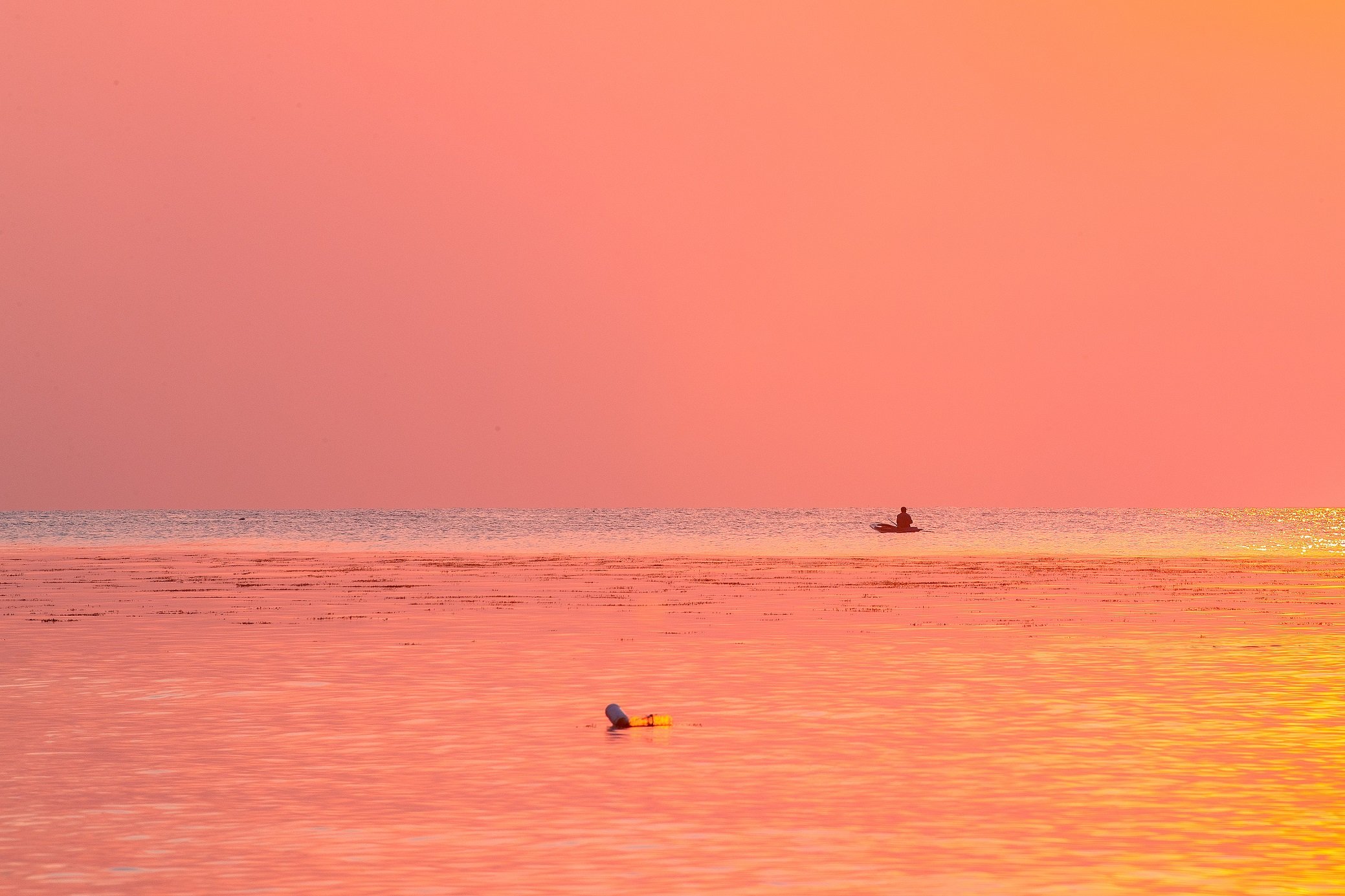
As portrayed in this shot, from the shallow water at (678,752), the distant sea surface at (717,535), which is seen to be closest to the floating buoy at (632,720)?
the shallow water at (678,752)

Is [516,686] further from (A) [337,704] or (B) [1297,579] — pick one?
(B) [1297,579]

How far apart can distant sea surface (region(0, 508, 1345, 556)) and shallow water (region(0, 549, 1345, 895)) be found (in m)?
46.1

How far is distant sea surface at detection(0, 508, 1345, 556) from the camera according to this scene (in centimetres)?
8612

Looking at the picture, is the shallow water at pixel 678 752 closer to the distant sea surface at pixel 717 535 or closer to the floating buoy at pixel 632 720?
the floating buoy at pixel 632 720

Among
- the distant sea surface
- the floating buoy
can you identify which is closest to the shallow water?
the floating buoy

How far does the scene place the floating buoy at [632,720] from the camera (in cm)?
1989

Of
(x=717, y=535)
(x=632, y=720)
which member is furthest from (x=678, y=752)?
(x=717, y=535)

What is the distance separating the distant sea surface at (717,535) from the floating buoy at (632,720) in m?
58.0

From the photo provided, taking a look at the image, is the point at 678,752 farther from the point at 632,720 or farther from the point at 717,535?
the point at 717,535

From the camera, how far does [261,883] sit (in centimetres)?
1218

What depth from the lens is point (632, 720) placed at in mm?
19953

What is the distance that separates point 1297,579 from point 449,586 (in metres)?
26.8

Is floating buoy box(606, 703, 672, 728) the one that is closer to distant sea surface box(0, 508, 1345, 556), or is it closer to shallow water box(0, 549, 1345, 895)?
shallow water box(0, 549, 1345, 895)

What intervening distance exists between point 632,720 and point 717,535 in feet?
313
